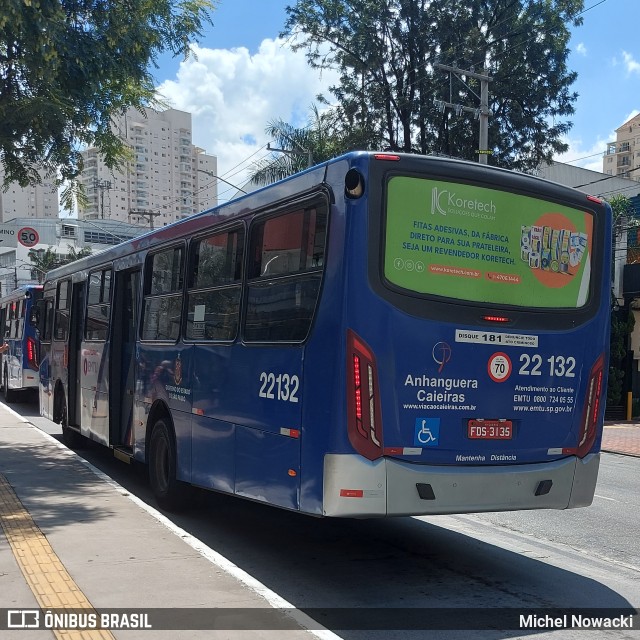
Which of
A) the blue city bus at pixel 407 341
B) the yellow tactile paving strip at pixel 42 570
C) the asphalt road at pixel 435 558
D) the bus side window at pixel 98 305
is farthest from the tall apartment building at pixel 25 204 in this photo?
the blue city bus at pixel 407 341

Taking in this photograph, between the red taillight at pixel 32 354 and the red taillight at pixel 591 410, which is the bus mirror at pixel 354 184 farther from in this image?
the red taillight at pixel 32 354

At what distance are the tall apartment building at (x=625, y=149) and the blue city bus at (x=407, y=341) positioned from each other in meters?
128

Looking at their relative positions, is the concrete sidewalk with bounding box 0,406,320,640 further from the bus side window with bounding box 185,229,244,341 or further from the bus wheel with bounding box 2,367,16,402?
the bus wheel with bounding box 2,367,16,402

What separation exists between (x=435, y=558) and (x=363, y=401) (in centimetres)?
228

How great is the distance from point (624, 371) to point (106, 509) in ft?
70.2

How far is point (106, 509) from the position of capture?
802cm

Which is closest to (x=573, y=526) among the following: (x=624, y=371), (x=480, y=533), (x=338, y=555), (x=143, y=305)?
(x=480, y=533)

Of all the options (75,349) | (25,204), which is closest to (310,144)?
(75,349)

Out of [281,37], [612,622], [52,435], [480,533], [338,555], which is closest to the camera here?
[612,622]

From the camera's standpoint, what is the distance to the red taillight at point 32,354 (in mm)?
19994

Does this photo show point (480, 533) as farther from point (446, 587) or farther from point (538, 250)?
point (538, 250)

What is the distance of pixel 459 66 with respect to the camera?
26891 mm

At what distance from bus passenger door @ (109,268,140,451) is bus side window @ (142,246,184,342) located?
1080mm

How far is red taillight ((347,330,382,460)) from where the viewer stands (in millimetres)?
5336
